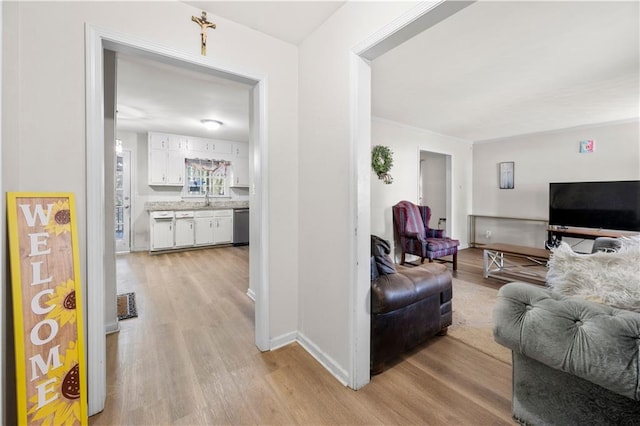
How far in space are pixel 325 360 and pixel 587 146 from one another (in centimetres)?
572

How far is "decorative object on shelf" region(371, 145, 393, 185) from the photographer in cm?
414

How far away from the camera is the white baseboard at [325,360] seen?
1.66 meters

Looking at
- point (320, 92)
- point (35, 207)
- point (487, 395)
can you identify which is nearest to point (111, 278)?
point (35, 207)

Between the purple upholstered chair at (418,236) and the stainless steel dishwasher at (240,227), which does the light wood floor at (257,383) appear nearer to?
the purple upholstered chair at (418,236)

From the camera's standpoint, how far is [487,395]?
1.56 meters

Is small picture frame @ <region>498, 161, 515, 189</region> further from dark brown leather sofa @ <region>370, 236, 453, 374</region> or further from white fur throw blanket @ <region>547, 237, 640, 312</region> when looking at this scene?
white fur throw blanket @ <region>547, 237, 640, 312</region>

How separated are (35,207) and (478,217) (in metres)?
6.73

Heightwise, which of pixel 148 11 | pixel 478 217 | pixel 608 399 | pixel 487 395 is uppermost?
pixel 148 11

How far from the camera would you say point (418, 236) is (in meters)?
4.02

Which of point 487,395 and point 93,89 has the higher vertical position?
point 93,89

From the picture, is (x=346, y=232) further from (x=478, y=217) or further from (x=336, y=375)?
(x=478, y=217)

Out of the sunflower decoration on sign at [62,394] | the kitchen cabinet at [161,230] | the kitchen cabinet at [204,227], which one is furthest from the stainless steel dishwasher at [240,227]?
the sunflower decoration on sign at [62,394]

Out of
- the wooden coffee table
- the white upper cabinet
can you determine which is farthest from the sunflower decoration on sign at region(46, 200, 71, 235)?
the white upper cabinet

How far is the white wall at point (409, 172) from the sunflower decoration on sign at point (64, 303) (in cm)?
358
